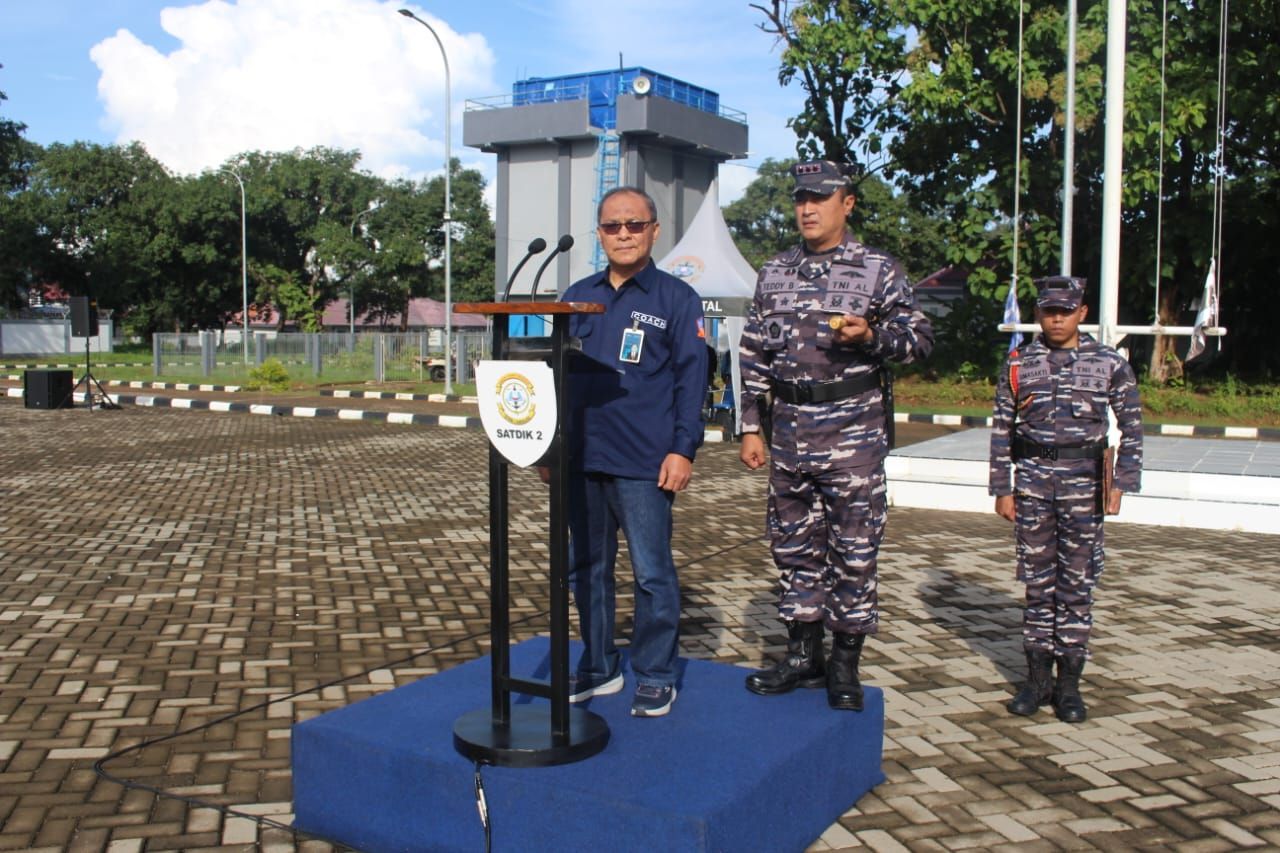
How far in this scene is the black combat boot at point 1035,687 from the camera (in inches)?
190

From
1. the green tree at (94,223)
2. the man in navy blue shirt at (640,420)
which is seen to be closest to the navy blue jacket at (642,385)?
the man in navy blue shirt at (640,420)

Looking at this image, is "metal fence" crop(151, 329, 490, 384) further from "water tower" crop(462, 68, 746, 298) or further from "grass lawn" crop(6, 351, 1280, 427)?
"water tower" crop(462, 68, 746, 298)

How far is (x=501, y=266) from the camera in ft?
165

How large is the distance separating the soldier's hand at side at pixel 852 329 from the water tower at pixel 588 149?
41.6m

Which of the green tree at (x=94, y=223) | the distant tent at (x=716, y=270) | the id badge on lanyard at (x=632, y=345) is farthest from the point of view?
the green tree at (x=94, y=223)

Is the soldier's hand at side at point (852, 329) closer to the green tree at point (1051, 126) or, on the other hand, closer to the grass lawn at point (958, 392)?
the grass lawn at point (958, 392)

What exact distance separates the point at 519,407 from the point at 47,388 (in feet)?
71.2

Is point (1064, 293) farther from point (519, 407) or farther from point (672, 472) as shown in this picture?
point (519, 407)

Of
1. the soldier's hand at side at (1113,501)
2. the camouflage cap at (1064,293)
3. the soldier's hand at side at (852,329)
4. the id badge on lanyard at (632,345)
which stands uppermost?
the camouflage cap at (1064,293)

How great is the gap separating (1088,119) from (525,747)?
2268 centimetres

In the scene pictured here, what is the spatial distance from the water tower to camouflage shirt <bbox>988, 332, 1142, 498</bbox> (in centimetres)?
4063

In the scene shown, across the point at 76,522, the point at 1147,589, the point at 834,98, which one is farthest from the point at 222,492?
the point at 834,98

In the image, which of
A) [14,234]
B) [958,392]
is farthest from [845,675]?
[14,234]

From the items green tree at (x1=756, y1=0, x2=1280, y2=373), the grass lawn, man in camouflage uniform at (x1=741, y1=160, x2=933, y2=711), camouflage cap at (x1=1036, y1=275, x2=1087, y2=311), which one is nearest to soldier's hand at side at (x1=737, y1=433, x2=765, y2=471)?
man in camouflage uniform at (x1=741, y1=160, x2=933, y2=711)
